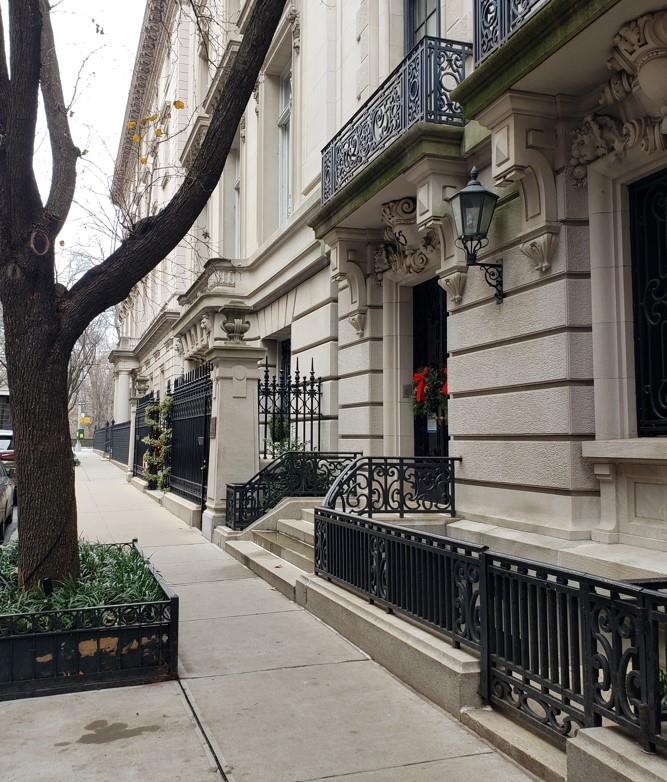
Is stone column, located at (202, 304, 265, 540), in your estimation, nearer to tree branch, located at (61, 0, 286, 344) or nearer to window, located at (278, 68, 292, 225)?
tree branch, located at (61, 0, 286, 344)

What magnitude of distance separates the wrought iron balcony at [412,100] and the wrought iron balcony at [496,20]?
89 centimetres

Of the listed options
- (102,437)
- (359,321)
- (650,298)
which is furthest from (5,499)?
(102,437)

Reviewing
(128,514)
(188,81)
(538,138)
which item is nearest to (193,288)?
(128,514)

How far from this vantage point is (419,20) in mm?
11602

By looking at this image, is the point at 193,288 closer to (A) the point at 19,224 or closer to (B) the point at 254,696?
(A) the point at 19,224

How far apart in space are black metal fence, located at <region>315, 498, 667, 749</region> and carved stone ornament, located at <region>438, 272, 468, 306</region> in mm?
3775

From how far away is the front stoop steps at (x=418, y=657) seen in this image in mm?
4056

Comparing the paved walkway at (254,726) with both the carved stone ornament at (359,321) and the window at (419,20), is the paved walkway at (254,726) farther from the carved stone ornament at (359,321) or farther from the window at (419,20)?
the window at (419,20)

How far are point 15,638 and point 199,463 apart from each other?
31.1 feet

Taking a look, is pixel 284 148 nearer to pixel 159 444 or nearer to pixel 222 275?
pixel 222 275

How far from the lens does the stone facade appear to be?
6383 mm

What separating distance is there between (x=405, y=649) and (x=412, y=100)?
22.1 ft

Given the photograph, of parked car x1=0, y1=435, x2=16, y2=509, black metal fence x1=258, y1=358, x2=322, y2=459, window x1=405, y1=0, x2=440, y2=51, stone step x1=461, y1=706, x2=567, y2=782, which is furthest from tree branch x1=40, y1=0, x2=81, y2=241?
parked car x1=0, y1=435, x2=16, y2=509

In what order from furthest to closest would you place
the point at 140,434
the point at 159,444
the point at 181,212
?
1. the point at 140,434
2. the point at 159,444
3. the point at 181,212
